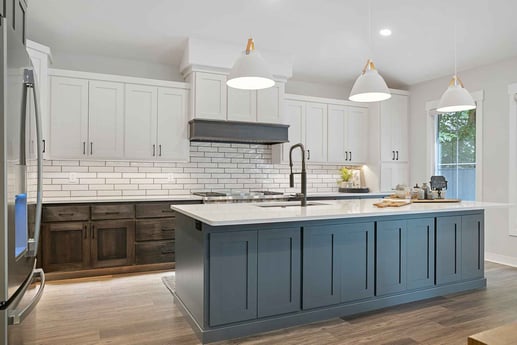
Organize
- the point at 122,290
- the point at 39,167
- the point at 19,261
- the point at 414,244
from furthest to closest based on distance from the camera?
the point at 122,290 < the point at 414,244 < the point at 39,167 < the point at 19,261

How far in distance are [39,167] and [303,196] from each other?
2114 millimetres

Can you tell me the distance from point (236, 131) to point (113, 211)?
1.85 metres

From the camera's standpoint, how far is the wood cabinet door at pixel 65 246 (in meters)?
4.10

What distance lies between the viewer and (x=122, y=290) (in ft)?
12.5

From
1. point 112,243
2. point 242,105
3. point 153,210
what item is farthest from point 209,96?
point 112,243

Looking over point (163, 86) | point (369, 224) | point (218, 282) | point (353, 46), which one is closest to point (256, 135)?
point (163, 86)

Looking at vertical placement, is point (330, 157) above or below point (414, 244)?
above

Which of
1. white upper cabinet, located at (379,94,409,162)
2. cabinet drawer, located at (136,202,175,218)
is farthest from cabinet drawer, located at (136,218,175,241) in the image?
white upper cabinet, located at (379,94,409,162)

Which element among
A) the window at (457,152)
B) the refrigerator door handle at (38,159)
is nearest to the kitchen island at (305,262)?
the refrigerator door handle at (38,159)

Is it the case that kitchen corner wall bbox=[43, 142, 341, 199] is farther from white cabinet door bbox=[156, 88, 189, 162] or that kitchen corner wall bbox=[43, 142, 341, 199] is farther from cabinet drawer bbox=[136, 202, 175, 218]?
cabinet drawer bbox=[136, 202, 175, 218]

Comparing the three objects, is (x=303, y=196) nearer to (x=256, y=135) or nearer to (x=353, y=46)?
(x=256, y=135)

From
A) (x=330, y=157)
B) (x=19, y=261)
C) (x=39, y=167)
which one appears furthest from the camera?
(x=330, y=157)

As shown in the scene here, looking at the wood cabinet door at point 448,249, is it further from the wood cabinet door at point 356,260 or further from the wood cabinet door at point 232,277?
the wood cabinet door at point 232,277

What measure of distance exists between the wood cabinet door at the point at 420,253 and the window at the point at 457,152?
248 centimetres
